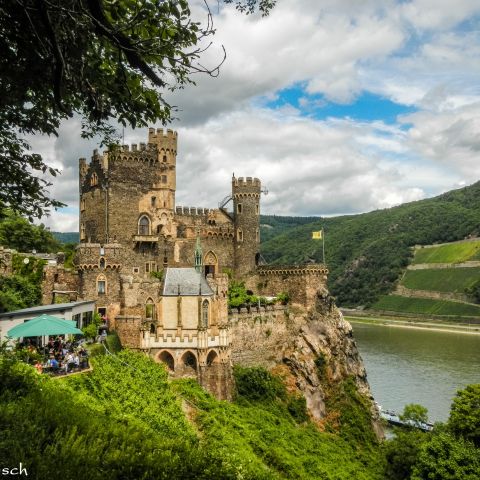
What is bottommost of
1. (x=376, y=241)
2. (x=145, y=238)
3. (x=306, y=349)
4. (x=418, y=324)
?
(x=418, y=324)

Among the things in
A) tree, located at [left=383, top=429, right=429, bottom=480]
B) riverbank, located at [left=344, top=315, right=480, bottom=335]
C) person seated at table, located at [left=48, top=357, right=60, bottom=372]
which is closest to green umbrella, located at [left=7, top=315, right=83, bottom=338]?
person seated at table, located at [left=48, top=357, right=60, bottom=372]

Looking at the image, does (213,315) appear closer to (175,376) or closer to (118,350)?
(175,376)

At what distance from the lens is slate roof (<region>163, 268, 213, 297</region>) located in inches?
1183

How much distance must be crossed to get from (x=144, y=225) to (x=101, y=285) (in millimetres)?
9573

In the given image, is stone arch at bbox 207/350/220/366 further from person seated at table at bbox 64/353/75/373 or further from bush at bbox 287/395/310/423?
person seated at table at bbox 64/353/75/373

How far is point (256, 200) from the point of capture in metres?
45.6

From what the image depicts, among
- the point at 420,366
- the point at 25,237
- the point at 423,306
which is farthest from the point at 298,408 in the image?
the point at 423,306

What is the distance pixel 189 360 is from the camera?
96.9 ft

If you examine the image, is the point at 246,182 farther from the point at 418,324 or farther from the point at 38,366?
the point at 418,324

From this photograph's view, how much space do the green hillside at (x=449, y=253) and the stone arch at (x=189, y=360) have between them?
343ft

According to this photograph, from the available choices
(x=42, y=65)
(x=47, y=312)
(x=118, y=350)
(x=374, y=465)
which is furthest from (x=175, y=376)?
(x=42, y=65)

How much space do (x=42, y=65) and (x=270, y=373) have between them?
31.7 metres

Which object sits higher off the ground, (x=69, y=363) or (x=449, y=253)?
(x=449, y=253)

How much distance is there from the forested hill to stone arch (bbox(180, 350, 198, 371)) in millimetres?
98941
